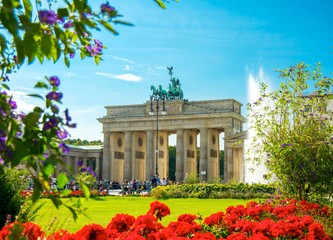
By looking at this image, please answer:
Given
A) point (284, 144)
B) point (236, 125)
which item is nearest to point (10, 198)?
point (284, 144)

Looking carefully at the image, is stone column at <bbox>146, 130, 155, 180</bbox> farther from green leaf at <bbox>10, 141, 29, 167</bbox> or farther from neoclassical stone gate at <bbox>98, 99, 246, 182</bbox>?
green leaf at <bbox>10, 141, 29, 167</bbox>

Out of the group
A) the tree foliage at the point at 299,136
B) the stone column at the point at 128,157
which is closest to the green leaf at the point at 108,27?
the tree foliage at the point at 299,136

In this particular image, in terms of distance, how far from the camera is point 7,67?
3969 mm

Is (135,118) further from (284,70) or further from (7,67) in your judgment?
(7,67)

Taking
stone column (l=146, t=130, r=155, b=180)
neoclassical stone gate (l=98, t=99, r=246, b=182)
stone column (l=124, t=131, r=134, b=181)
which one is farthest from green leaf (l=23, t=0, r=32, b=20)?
stone column (l=124, t=131, r=134, b=181)

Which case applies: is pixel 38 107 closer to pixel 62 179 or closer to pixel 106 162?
pixel 62 179

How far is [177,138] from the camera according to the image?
Result: 8338 centimetres

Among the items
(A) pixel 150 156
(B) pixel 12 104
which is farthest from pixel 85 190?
(A) pixel 150 156

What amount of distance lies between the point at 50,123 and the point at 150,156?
272ft

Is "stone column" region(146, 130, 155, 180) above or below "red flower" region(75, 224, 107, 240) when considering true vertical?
above

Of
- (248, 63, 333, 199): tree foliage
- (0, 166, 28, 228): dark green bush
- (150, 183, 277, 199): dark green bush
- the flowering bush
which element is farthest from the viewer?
(150, 183, 277, 199): dark green bush

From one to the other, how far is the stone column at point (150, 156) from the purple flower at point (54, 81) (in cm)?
8238

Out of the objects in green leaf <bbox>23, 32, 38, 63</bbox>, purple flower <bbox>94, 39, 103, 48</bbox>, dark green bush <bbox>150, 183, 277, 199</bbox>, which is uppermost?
purple flower <bbox>94, 39, 103, 48</bbox>

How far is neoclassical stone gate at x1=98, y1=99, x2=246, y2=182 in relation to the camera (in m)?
79.6
